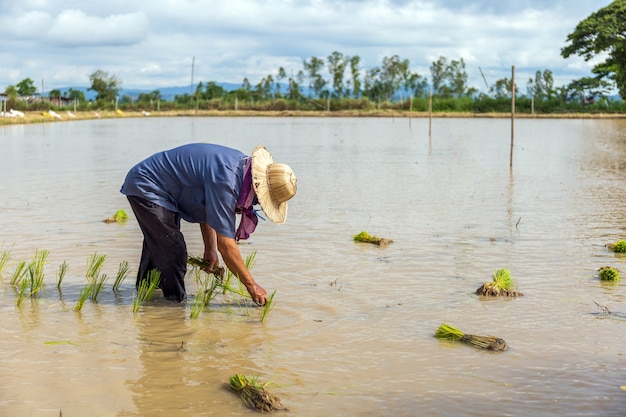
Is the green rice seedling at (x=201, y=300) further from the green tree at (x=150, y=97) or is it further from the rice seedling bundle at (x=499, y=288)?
the green tree at (x=150, y=97)

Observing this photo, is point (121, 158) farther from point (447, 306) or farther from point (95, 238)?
point (447, 306)

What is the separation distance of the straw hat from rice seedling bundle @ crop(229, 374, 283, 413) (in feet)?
3.88

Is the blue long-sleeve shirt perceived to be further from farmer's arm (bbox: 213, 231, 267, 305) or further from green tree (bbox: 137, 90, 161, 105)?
green tree (bbox: 137, 90, 161, 105)

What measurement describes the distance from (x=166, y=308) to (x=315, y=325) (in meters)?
1.03

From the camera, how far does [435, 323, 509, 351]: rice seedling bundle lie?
4.36 meters

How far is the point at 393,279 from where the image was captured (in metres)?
6.12

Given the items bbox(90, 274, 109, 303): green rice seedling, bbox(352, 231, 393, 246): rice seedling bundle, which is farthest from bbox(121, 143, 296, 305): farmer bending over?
bbox(352, 231, 393, 246): rice seedling bundle

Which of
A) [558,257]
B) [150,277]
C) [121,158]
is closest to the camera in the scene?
[150,277]

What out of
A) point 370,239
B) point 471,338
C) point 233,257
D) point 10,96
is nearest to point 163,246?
point 233,257

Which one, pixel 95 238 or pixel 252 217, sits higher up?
pixel 252 217

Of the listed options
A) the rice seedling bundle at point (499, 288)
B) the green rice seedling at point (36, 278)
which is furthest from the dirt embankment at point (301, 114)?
the rice seedling bundle at point (499, 288)

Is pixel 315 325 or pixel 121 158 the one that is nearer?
pixel 315 325

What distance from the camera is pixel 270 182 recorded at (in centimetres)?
460

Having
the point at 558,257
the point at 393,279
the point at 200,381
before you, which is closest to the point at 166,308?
the point at 200,381
